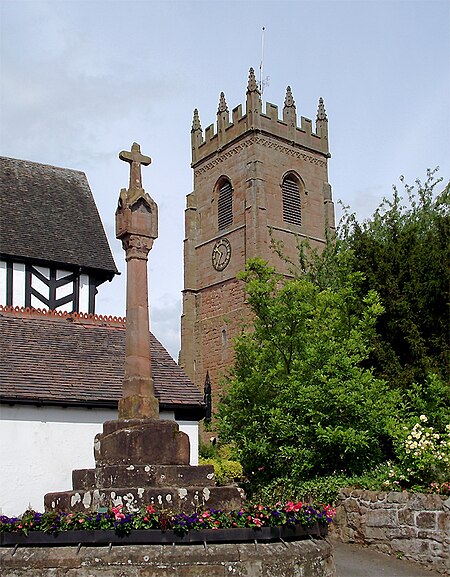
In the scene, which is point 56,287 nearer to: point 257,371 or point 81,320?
point 81,320

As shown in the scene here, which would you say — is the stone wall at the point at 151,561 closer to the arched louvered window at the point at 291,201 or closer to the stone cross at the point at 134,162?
the stone cross at the point at 134,162

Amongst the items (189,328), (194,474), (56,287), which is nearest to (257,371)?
(56,287)

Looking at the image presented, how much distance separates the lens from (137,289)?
386 inches

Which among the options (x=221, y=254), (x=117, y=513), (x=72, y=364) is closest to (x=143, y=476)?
(x=117, y=513)

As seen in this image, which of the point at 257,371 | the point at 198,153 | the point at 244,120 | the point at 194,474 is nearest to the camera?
the point at 194,474

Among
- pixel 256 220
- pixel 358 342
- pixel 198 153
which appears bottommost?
pixel 358 342

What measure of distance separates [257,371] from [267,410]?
109cm

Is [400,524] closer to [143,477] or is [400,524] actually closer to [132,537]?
[143,477]

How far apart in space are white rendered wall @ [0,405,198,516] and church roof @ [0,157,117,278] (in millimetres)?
5714

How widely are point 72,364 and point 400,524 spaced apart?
8063mm

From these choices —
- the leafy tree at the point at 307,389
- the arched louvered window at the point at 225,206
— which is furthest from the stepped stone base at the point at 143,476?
the arched louvered window at the point at 225,206

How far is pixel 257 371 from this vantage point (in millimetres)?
16484

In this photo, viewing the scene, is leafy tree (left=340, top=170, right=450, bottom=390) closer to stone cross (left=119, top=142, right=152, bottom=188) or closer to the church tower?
stone cross (left=119, top=142, right=152, bottom=188)

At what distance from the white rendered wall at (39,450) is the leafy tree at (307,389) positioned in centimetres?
361
